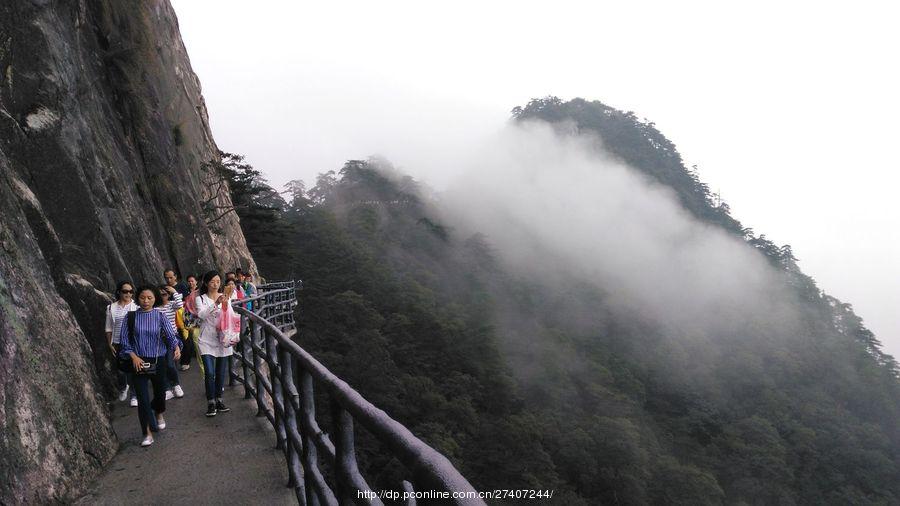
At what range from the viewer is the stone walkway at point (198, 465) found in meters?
3.22

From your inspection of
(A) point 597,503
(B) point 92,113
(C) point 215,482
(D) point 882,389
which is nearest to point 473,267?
(A) point 597,503

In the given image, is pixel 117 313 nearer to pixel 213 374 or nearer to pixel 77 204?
pixel 213 374

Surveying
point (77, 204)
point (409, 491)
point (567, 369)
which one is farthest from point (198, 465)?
point (567, 369)

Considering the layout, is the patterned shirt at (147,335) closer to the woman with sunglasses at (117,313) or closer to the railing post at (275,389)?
the woman with sunglasses at (117,313)

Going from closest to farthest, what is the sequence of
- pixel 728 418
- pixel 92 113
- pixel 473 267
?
pixel 92 113, pixel 728 418, pixel 473 267

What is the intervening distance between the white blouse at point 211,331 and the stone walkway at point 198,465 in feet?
2.11

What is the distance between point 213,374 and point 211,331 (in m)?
0.46

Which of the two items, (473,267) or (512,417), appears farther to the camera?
(473,267)

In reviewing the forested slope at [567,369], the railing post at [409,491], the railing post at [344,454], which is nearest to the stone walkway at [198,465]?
the railing post at [344,454]

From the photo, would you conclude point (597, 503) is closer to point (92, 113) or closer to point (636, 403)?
point (636, 403)

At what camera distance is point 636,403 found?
166 feet

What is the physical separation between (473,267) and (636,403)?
30523 mm

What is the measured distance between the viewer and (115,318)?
4840 millimetres

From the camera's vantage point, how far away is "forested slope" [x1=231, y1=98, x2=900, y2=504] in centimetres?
3198
